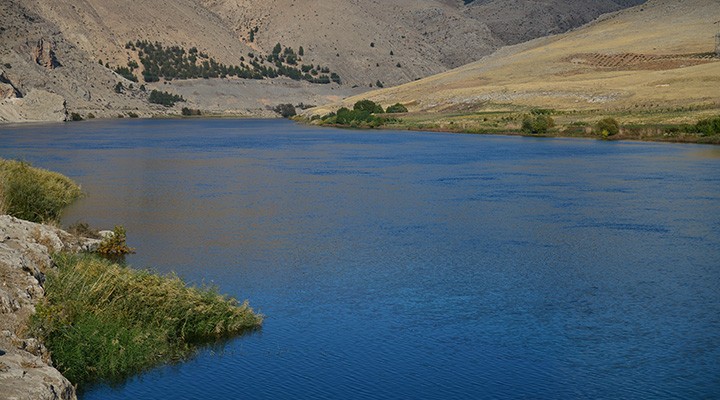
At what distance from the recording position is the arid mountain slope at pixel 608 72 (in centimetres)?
8556

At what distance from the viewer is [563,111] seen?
84.7 meters

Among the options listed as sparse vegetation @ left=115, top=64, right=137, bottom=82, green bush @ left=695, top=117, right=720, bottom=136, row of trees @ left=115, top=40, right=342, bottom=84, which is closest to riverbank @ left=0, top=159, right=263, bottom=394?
green bush @ left=695, top=117, right=720, bottom=136

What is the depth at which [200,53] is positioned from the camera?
162000mm

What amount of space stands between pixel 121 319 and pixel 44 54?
114045 mm

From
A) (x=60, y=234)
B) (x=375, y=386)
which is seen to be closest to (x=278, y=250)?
(x=60, y=234)

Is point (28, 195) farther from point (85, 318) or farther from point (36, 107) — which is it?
point (36, 107)

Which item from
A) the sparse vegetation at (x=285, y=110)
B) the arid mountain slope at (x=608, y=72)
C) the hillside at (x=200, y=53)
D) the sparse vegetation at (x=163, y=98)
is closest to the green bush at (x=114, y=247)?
the arid mountain slope at (x=608, y=72)

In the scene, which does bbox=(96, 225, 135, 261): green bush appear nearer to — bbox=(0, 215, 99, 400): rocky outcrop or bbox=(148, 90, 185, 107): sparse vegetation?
bbox=(0, 215, 99, 400): rocky outcrop

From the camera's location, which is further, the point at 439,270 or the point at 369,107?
the point at 369,107

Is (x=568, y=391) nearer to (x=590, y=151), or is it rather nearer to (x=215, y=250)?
(x=215, y=250)

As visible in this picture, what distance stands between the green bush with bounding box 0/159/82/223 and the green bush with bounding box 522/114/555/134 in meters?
46.4

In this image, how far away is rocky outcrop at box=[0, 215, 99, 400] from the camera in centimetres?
1141

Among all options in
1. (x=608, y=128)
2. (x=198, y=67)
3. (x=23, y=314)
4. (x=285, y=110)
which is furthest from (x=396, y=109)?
(x=23, y=314)

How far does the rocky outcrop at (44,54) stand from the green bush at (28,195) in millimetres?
95157
